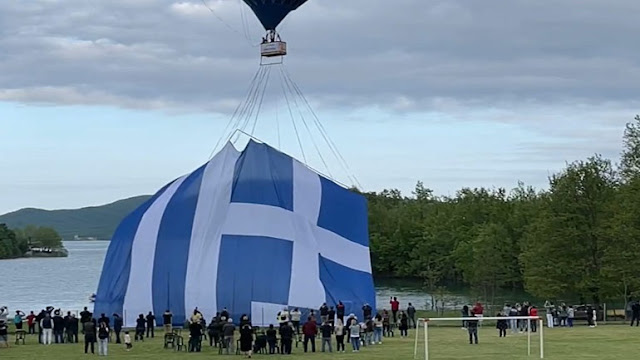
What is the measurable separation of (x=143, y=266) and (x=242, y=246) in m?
4.53

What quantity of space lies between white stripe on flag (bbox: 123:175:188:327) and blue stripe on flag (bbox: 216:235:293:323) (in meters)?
2.87

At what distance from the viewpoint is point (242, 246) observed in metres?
45.7

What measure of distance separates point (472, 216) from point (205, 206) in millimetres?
65223

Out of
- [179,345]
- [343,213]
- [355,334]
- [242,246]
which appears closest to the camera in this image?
[355,334]

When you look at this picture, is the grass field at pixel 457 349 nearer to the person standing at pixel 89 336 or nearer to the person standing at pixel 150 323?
the person standing at pixel 89 336

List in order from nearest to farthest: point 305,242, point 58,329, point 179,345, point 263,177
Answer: point 179,345 → point 58,329 → point 305,242 → point 263,177

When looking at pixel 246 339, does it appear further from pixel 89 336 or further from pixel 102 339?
pixel 89 336

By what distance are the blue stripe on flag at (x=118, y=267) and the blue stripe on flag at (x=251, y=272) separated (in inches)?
173

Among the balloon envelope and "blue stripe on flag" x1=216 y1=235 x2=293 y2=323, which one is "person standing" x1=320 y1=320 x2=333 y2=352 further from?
the balloon envelope

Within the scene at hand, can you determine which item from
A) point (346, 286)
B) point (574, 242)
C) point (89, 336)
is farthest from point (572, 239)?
point (89, 336)

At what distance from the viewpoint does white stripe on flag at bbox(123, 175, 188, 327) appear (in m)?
46.2

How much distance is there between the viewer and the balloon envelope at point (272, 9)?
1796 inches

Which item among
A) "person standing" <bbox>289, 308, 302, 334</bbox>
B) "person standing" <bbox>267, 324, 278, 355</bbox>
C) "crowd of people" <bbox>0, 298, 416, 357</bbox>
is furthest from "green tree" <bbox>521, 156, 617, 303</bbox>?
"person standing" <bbox>267, 324, 278, 355</bbox>

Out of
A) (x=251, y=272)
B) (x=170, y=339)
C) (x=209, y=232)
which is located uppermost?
(x=209, y=232)
